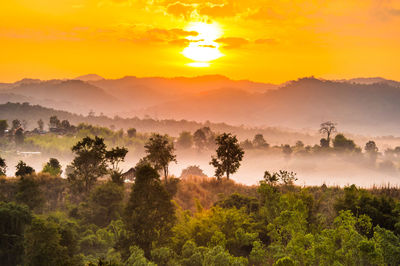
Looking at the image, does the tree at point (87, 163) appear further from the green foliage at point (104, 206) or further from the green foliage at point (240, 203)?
the green foliage at point (240, 203)

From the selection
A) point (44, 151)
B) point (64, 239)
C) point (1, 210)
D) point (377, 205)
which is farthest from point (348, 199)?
point (44, 151)

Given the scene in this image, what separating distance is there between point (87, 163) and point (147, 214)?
72.7 ft

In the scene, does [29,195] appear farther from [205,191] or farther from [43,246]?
[205,191]

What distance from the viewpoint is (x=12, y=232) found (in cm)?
3141

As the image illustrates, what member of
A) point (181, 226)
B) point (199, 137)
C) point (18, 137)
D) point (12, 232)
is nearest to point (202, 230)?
point (181, 226)

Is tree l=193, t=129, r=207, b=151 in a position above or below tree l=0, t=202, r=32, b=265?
above

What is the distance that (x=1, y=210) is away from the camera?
30.7 m

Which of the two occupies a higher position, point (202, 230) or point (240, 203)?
point (240, 203)

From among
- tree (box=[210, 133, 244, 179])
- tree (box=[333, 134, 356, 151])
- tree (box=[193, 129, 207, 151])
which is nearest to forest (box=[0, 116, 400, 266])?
tree (box=[210, 133, 244, 179])

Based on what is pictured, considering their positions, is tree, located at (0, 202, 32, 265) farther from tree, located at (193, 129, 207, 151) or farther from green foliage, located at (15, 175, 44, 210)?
tree, located at (193, 129, 207, 151)

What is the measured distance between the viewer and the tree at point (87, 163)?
155 ft

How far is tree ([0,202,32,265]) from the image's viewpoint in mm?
30062

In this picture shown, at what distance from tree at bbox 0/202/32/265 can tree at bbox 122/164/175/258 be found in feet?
33.4

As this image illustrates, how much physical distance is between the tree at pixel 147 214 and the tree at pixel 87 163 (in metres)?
19.9
